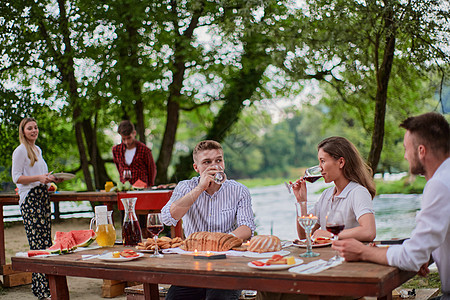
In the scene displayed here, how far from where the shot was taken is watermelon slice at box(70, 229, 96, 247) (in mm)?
3000

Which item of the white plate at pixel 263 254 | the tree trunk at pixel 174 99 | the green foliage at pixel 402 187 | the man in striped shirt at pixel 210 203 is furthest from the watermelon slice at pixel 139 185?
the green foliage at pixel 402 187

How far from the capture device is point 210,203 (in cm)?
324

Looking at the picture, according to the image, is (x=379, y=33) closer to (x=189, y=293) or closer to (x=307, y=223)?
(x=189, y=293)

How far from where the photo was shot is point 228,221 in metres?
3.25

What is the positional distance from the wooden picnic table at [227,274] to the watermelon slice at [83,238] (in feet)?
0.60

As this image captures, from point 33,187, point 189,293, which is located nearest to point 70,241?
point 189,293

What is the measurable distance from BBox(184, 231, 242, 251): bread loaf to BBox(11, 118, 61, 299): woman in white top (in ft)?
9.13

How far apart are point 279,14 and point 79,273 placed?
21.3 ft

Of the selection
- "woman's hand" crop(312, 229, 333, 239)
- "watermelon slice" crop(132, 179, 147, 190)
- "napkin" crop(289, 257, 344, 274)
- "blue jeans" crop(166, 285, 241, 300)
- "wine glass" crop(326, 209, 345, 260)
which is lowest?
"blue jeans" crop(166, 285, 241, 300)

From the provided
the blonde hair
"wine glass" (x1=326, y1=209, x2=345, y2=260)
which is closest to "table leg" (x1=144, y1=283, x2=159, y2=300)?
"wine glass" (x1=326, y1=209, x2=345, y2=260)

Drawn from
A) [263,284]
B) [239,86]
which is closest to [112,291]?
[263,284]

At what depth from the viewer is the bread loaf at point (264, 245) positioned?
2.52m

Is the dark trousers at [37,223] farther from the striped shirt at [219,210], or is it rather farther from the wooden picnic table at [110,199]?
the striped shirt at [219,210]

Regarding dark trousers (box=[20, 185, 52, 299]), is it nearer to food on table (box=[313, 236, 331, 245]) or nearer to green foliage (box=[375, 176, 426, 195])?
food on table (box=[313, 236, 331, 245])
